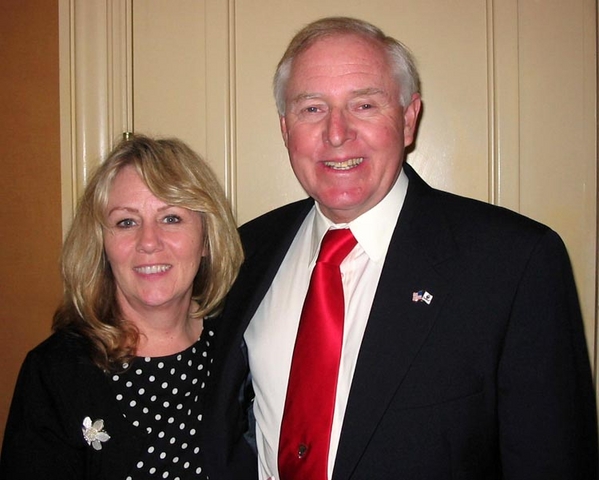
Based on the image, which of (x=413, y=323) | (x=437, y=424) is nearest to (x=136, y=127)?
(x=413, y=323)

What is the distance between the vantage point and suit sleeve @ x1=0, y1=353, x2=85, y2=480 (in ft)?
3.91

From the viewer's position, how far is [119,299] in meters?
1.52

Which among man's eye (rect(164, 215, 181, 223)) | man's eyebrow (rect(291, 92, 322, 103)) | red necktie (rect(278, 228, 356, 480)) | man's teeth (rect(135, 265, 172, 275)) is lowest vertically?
red necktie (rect(278, 228, 356, 480))

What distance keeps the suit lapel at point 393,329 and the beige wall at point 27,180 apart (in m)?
1.32

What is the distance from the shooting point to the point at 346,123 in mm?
1311

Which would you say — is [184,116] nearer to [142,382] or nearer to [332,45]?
[332,45]

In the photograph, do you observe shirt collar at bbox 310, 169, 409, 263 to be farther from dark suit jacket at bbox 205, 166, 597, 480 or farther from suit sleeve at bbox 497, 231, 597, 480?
suit sleeve at bbox 497, 231, 597, 480

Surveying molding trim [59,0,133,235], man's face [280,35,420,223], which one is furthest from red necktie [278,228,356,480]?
molding trim [59,0,133,235]

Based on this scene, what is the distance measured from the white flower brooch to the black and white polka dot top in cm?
7

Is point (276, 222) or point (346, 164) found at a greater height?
point (346, 164)

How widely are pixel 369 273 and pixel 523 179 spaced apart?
0.86 m

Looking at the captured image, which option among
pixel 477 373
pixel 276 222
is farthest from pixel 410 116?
pixel 477 373

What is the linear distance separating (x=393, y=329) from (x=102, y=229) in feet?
2.79

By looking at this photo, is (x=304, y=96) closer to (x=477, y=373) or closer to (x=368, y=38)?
(x=368, y=38)
